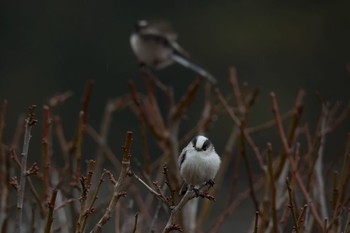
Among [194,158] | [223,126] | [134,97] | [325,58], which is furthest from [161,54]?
[325,58]

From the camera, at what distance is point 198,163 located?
3264mm

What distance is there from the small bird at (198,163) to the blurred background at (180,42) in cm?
1312

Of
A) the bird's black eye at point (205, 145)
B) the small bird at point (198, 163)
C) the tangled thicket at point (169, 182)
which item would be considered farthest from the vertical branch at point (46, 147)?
the bird's black eye at point (205, 145)

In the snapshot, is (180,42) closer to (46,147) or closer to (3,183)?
(3,183)

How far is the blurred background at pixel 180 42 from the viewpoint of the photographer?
17453 mm

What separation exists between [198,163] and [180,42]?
52.5ft

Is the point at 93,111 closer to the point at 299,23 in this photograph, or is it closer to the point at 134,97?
the point at 299,23

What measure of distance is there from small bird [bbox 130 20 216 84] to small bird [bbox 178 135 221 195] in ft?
10.0

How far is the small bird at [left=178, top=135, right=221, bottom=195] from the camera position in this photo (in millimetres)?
3234

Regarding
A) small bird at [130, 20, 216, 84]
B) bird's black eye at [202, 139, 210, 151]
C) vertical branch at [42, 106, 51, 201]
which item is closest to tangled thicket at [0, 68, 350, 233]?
vertical branch at [42, 106, 51, 201]

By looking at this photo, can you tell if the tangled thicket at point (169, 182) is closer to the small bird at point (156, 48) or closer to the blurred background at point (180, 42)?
the small bird at point (156, 48)

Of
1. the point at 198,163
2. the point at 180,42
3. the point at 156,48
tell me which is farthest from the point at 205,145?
the point at 180,42

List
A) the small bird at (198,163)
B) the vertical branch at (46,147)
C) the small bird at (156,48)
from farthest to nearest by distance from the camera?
the small bird at (156,48) < the small bird at (198,163) < the vertical branch at (46,147)

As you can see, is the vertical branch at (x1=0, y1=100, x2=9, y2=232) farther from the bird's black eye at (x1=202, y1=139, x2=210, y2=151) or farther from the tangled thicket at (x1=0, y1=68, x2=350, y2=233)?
the bird's black eye at (x1=202, y1=139, x2=210, y2=151)
